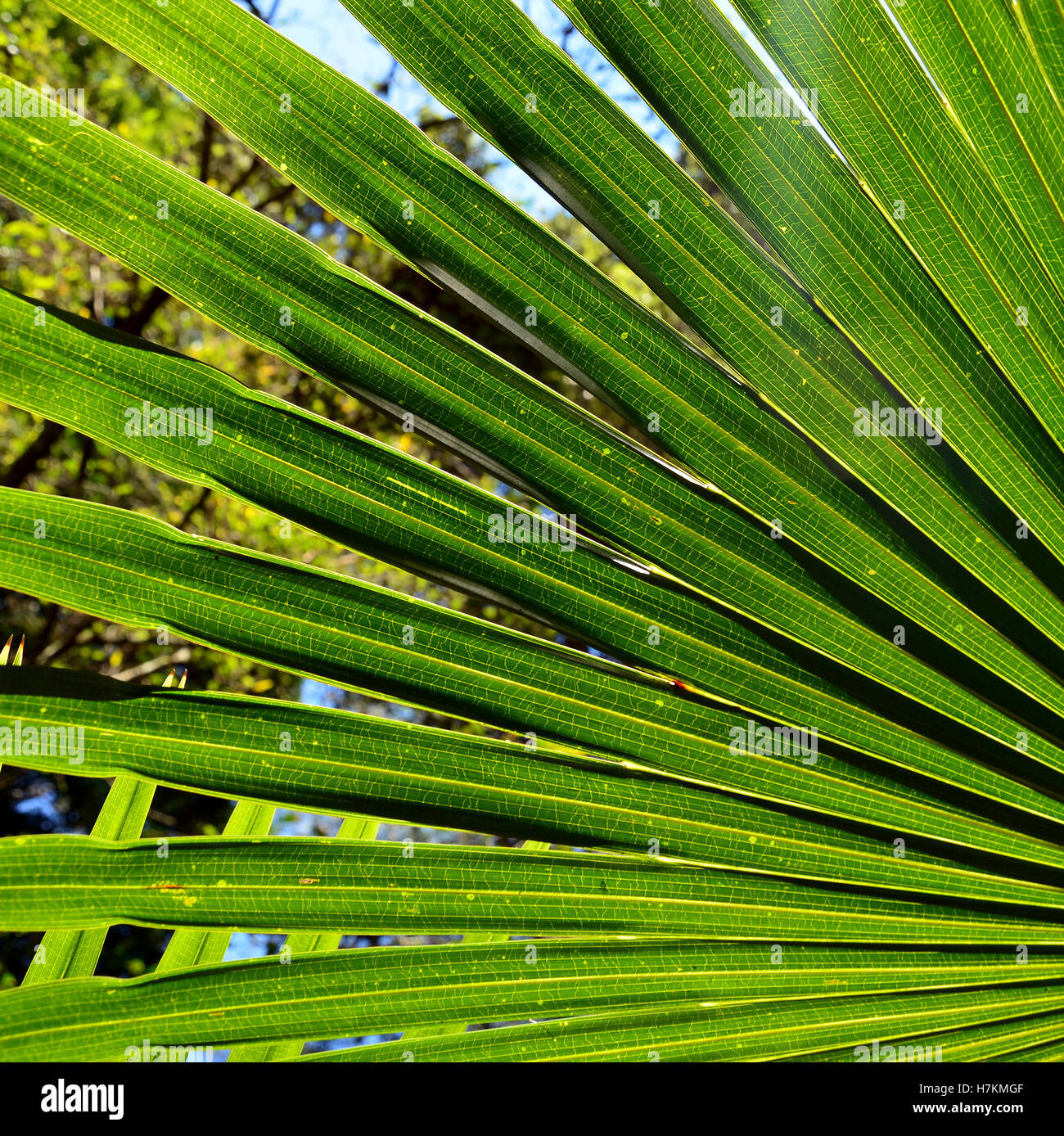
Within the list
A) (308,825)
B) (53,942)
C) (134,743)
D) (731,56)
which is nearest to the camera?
(731,56)

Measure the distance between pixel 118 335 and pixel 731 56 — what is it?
832 mm

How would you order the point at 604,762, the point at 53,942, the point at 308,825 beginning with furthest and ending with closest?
1. the point at 308,825
2. the point at 53,942
3. the point at 604,762

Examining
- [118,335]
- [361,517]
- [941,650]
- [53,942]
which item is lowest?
[53,942]

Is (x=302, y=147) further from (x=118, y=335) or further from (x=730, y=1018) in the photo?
(x=730, y=1018)

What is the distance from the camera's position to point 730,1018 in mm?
1239

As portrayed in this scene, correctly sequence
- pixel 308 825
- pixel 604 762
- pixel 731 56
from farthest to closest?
1. pixel 308 825
2. pixel 604 762
3. pixel 731 56

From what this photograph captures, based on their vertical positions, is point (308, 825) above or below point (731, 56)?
below

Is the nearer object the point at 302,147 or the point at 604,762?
the point at 302,147

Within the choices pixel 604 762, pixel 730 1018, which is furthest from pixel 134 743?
pixel 730 1018

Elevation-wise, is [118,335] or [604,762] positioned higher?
[118,335]
